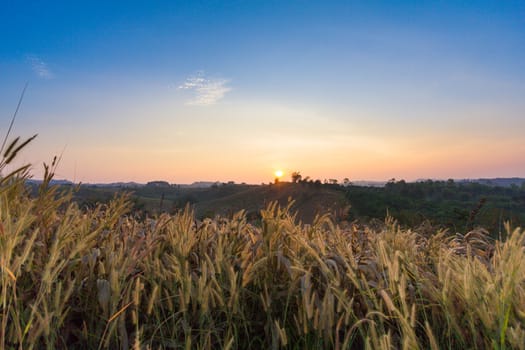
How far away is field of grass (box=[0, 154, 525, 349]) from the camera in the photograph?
170 centimetres

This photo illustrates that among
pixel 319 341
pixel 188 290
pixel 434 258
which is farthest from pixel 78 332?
pixel 434 258

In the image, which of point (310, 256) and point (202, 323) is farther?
point (310, 256)

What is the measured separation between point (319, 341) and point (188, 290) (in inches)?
26.4

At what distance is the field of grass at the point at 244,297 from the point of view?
1.70m

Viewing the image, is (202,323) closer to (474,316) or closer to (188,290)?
(188,290)

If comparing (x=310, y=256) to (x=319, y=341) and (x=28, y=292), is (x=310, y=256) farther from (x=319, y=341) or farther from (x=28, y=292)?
(x=28, y=292)

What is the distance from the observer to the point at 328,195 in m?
29.0

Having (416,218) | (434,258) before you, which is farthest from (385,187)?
(434,258)

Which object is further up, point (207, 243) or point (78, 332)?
point (207, 243)

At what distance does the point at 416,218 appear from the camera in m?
13.2

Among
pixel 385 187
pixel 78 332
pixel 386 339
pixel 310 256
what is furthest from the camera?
pixel 385 187

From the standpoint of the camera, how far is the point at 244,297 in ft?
7.45

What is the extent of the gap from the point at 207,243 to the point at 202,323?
83cm

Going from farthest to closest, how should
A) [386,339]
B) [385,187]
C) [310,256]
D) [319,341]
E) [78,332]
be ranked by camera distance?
1. [385,187]
2. [310,256]
3. [78,332]
4. [319,341]
5. [386,339]
